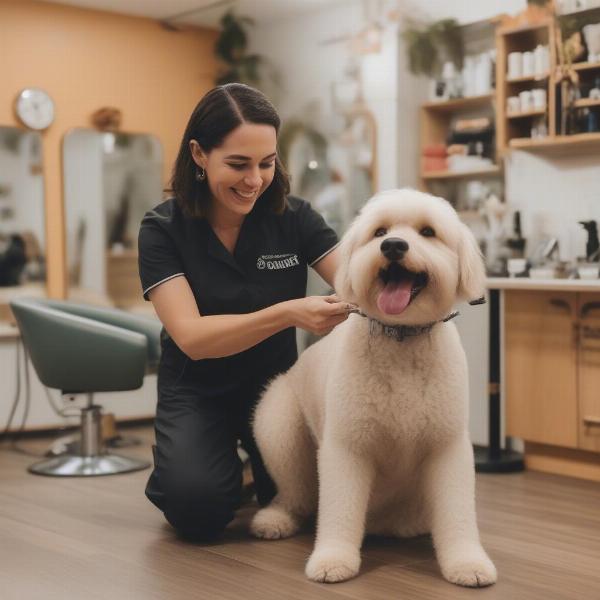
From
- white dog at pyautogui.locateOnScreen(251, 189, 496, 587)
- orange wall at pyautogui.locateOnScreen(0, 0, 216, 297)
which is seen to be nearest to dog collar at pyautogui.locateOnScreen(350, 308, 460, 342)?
white dog at pyautogui.locateOnScreen(251, 189, 496, 587)

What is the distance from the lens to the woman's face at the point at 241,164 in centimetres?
223

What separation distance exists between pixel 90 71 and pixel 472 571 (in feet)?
12.8

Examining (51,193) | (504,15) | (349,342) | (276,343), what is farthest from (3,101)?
(349,342)

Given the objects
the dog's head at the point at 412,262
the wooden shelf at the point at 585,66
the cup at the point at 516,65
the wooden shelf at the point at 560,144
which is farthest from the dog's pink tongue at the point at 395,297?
the cup at the point at 516,65

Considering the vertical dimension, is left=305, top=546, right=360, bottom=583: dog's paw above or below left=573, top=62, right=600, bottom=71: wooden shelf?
below

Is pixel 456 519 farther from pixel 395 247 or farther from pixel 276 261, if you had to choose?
pixel 276 261

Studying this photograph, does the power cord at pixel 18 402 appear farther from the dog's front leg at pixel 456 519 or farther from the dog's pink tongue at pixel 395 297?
the dog's pink tongue at pixel 395 297

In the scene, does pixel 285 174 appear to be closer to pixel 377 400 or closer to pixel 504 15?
pixel 377 400

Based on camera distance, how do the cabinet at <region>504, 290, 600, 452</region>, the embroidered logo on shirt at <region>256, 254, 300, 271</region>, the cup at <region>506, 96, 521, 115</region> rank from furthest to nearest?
the cup at <region>506, 96, 521, 115</region> < the cabinet at <region>504, 290, 600, 452</region> < the embroidered logo on shirt at <region>256, 254, 300, 271</region>

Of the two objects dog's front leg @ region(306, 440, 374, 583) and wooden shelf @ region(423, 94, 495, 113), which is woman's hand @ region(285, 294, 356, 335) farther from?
wooden shelf @ region(423, 94, 495, 113)

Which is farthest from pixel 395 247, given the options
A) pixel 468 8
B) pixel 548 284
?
pixel 468 8

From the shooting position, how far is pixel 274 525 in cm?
235

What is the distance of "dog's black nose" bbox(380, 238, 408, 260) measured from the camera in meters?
1.76

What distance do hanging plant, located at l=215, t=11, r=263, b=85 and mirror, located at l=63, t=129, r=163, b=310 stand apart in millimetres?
720
